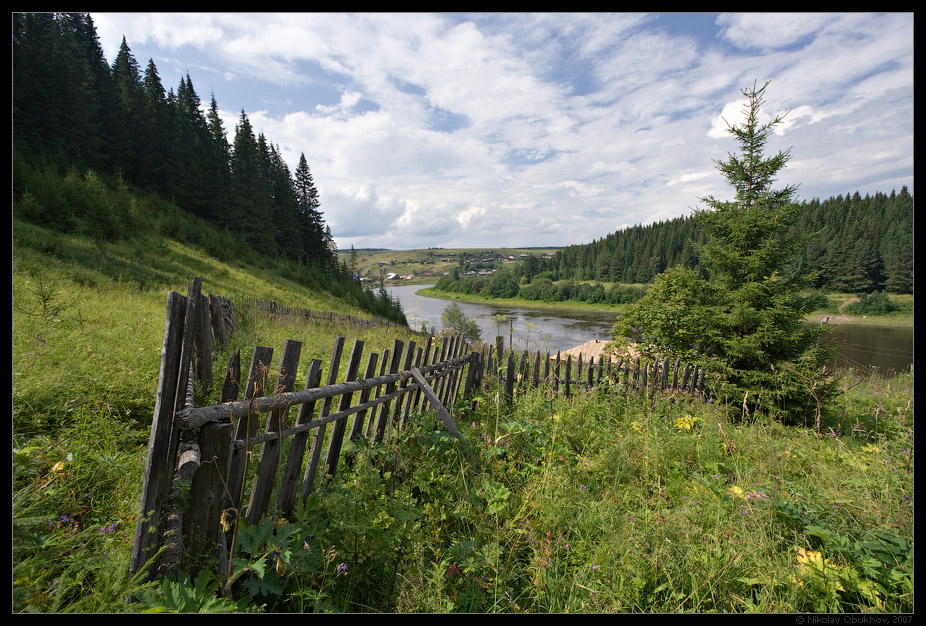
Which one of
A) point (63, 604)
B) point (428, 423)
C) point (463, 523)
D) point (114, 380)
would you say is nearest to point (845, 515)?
point (463, 523)

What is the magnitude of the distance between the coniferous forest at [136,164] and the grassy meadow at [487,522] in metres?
18.5

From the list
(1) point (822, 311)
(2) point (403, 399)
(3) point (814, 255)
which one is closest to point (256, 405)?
(2) point (403, 399)

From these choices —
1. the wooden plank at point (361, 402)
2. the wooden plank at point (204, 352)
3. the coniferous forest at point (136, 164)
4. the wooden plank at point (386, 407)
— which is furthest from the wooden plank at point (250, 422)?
the coniferous forest at point (136, 164)

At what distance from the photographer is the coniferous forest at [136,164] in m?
17.1

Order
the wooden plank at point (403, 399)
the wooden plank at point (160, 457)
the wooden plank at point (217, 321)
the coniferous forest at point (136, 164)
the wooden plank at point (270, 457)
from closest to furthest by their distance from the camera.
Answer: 1. the wooden plank at point (160, 457)
2. the wooden plank at point (270, 457)
3. the wooden plank at point (403, 399)
4. the wooden plank at point (217, 321)
5. the coniferous forest at point (136, 164)

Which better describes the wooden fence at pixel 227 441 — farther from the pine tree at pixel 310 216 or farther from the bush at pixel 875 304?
the bush at pixel 875 304

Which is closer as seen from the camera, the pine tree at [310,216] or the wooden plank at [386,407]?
the wooden plank at [386,407]

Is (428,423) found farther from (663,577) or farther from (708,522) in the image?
(708,522)

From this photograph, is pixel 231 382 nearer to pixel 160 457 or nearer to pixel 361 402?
pixel 160 457

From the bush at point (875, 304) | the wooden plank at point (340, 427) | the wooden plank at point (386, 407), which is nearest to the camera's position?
the wooden plank at point (340, 427)

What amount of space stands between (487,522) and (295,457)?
1344mm

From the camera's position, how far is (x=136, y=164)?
29.7 metres

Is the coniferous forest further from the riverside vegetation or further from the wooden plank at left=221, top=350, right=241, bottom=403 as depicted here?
the wooden plank at left=221, top=350, right=241, bottom=403
